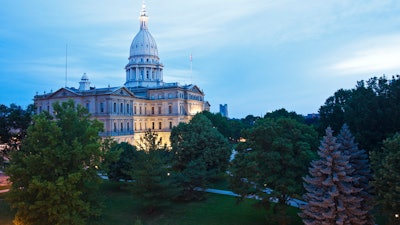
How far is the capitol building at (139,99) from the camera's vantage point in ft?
180

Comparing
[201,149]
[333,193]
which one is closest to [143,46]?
[201,149]

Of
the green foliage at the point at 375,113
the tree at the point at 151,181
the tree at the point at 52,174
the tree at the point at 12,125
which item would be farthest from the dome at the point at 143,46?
the tree at the point at 52,174

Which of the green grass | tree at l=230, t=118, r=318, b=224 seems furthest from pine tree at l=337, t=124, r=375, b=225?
the green grass

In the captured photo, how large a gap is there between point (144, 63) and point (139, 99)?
16328 millimetres

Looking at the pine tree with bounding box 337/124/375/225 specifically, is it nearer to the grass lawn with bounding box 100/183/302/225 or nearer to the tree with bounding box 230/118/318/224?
the tree with bounding box 230/118/318/224

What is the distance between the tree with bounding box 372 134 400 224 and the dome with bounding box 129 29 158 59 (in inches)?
2737

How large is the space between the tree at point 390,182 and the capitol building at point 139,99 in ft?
116

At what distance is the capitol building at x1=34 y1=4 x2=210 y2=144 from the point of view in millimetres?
54906

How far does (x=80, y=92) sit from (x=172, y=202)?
121ft

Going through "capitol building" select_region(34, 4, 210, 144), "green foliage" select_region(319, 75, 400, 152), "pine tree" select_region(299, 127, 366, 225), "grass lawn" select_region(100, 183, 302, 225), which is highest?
"capitol building" select_region(34, 4, 210, 144)

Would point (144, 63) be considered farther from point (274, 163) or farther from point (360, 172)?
point (360, 172)

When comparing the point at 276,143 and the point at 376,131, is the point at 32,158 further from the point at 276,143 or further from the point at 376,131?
the point at 376,131

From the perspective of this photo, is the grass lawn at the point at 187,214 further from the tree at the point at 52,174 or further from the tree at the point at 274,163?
the tree at the point at 52,174

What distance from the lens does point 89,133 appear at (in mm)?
17297
